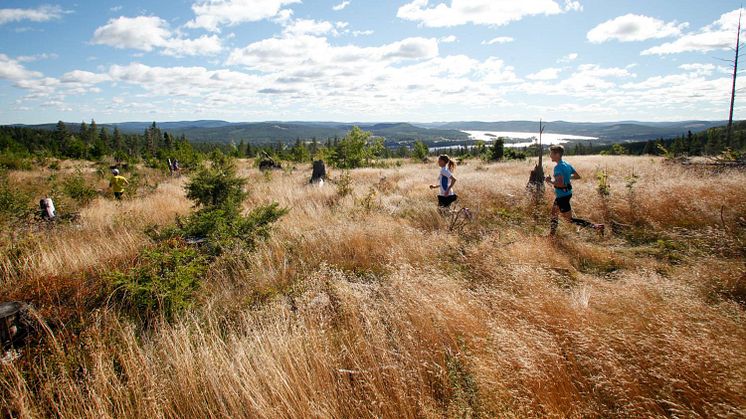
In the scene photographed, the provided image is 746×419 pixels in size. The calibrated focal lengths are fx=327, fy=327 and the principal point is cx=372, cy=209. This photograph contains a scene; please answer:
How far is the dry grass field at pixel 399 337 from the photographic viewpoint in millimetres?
2215

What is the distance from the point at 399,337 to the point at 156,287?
269cm

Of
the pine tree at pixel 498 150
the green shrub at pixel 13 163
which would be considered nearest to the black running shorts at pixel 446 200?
the green shrub at pixel 13 163

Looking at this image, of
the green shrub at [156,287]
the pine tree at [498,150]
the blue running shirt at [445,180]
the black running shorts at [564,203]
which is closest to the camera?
the green shrub at [156,287]

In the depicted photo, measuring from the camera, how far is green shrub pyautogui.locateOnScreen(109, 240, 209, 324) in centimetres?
352

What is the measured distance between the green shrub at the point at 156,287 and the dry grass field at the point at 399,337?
0.52 ft

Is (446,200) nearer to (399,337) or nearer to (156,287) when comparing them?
(399,337)

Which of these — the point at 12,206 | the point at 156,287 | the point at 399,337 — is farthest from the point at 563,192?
the point at 12,206

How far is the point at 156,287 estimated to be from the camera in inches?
140

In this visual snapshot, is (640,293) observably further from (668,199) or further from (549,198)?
(549,198)

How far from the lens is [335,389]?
2.41 metres

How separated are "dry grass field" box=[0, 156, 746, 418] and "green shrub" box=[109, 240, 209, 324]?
158 mm

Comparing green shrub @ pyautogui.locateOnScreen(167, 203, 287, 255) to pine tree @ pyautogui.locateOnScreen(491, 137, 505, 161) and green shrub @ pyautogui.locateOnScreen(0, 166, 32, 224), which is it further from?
pine tree @ pyautogui.locateOnScreen(491, 137, 505, 161)

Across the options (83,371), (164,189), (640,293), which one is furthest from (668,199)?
(164,189)

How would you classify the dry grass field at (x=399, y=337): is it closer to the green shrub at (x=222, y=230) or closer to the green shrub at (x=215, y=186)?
the green shrub at (x=222, y=230)
